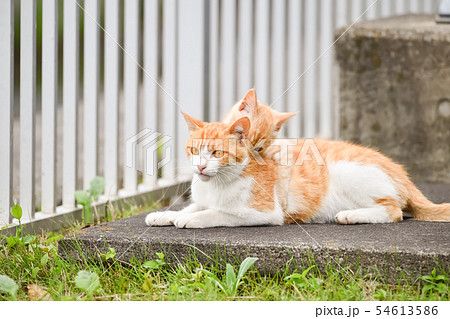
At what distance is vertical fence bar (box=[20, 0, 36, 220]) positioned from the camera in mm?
2699

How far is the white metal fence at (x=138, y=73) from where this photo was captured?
2.74 meters

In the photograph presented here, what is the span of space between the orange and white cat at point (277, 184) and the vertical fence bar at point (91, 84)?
884 mm

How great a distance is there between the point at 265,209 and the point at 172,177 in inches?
63.7

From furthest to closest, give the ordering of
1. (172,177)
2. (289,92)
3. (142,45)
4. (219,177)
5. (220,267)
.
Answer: (289,92) < (172,177) < (142,45) < (219,177) < (220,267)

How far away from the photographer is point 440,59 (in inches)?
164

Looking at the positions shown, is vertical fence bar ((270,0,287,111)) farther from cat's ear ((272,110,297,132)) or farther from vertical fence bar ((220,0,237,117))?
cat's ear ((272,110,297,132))

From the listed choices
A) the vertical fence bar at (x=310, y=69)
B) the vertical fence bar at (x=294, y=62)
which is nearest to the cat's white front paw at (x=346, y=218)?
the vertical fence bar at (x=294, y=62)

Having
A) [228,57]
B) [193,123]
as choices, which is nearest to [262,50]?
[228,57]

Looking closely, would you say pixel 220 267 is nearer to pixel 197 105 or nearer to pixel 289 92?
pixel 197 105

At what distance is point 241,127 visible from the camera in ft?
8.00

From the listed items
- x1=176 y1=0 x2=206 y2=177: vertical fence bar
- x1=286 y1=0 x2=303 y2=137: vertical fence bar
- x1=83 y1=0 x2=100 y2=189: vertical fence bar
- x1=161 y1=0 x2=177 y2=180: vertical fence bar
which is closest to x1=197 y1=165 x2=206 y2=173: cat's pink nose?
x1=83 y1=0 x2=100 y2=189: vertical fence bar

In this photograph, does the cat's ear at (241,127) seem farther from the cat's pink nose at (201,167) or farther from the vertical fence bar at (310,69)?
the vertical fence bar at (310,69)

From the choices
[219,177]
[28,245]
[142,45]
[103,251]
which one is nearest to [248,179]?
[219,177]

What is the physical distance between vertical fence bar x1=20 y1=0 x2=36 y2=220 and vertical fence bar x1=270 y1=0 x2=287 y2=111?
2.31m
